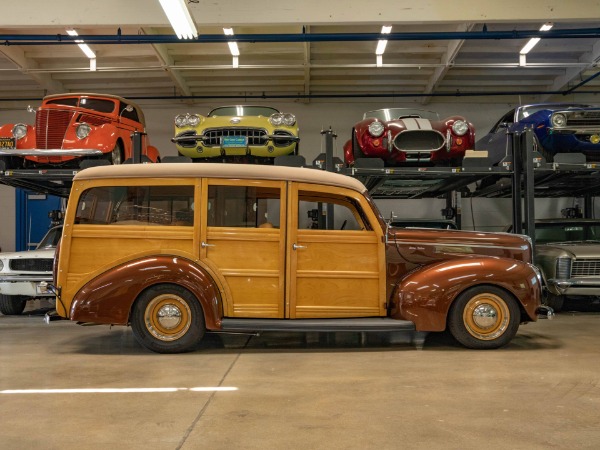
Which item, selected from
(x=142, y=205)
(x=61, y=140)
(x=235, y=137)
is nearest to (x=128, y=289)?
(x=142, y=205)

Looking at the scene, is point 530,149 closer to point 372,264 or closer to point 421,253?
point 421,253

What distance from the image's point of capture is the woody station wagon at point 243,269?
445cm

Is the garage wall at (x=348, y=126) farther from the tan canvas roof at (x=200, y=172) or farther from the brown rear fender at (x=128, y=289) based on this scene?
the brown rear fender at (x=128, y=289)

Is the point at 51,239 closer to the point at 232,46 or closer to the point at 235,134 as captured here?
the point at 235,134

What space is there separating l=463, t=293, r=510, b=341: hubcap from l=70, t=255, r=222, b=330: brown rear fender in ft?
7.28

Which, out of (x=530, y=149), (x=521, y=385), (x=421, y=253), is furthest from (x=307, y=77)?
(x=521, y=385)

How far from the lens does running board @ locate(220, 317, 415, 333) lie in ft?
14.5

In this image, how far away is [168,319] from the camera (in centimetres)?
452

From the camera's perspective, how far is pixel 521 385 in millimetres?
3508

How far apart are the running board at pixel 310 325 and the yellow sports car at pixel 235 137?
10.6ft

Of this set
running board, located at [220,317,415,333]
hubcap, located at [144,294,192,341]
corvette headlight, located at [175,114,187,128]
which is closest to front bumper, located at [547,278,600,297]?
running board, located at [220,317,415,333]

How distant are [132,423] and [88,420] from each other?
26 cm

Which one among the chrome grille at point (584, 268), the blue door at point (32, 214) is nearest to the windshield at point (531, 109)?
the chrome grille at point (584, 268)

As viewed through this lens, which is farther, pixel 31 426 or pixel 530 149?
pixel 530 149
